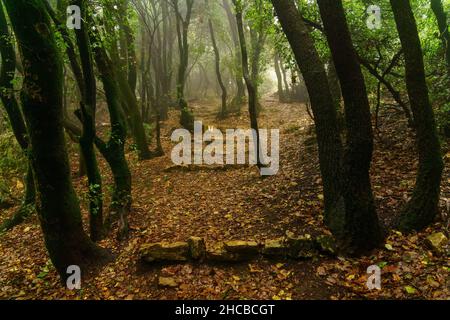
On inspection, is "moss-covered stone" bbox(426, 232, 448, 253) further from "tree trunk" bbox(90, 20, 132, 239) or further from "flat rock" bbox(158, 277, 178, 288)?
"tree trunk" bbox(90, 20, 132, 239)

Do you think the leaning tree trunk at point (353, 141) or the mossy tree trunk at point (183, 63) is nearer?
the leaning tree trunk at point (353, 141)

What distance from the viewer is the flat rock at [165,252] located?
18.9ft

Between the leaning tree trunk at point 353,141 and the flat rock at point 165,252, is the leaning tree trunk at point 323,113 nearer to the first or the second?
the leaning tree trunk at point 353,141

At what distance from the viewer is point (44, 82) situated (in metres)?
4.84

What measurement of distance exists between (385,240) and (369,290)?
1.08 meters

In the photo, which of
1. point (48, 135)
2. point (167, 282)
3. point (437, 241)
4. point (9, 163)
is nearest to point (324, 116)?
point (437, 241)

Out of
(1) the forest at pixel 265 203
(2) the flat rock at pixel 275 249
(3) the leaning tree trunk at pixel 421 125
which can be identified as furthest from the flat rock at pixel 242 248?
(3) the leaning tree trunk at pixel 421 125

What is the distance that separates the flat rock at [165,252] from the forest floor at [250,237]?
0.17 m

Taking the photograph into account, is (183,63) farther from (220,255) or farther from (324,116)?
(220,255)

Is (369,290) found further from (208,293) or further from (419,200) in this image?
(208,293)

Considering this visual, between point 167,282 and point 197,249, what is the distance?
0.76 m

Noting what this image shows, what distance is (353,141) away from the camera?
5.20 metres

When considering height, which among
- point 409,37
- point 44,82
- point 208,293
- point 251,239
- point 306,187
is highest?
point 409,37
